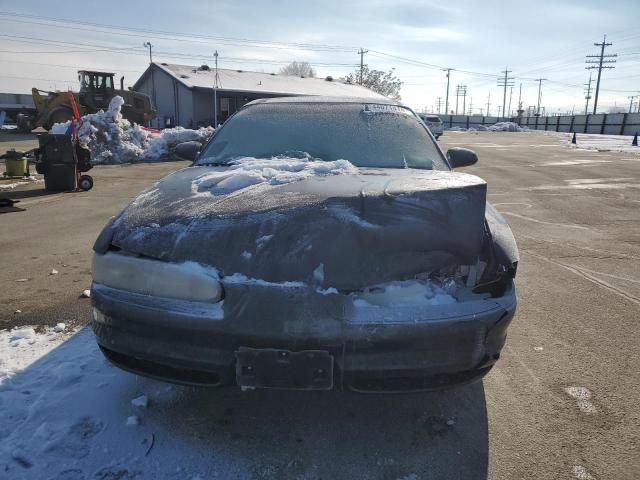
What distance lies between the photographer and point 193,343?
193 centimetres

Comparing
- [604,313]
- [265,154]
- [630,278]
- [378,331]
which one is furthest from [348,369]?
[630,278]

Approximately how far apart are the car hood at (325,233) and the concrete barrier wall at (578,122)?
4794cm

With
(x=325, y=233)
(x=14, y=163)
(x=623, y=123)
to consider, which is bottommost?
(x=14, y=163)

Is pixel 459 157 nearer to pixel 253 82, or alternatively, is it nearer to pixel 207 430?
pixel 207 430

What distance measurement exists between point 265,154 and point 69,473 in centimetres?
215

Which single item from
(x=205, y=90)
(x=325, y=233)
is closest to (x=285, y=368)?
(x=325, y=233)

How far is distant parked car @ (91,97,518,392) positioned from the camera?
72.6 inches

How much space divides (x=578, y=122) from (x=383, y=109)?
55529 mm

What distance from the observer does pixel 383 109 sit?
3725 mm

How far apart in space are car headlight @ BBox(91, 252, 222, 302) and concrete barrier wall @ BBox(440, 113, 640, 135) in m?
48.7

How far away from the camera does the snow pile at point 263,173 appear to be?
2434 mm

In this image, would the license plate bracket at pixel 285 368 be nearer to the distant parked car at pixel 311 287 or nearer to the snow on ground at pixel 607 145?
the distant parked car at pixel 311 287

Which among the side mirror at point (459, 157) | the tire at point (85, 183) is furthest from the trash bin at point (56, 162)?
the side mirror at point (459, 157)

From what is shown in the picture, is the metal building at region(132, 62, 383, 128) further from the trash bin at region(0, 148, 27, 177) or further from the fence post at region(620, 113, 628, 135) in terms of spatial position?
the fence post at region(620, 113, 628, 135)
